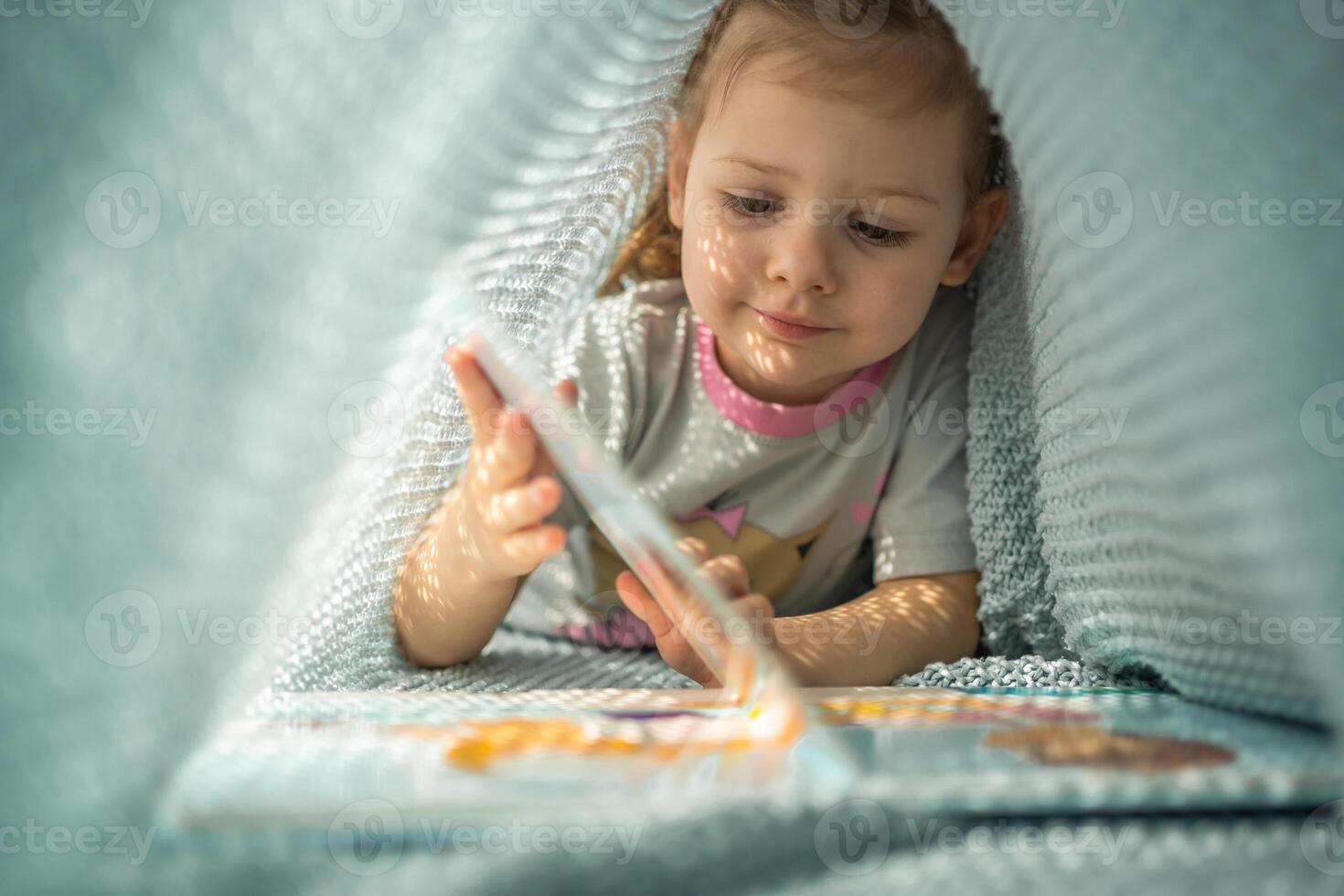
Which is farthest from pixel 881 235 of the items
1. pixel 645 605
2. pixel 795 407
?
pixel 645 605

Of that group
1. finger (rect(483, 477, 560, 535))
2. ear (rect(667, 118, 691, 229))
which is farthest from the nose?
finger (rect(483, 477, 560, 535))

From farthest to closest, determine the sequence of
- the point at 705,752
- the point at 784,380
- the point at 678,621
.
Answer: the point at 784,380 < the point at 678,621 < the point at 705,752

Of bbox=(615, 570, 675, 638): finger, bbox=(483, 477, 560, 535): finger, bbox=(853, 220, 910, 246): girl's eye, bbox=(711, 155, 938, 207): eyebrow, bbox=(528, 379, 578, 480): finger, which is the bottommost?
bbox=(615, 570, 675, 638): finger

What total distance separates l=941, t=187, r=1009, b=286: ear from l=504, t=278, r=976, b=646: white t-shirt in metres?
0.06

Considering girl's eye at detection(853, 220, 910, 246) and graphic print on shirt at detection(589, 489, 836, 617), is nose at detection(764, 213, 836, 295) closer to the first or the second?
girl's eye at detection(853, 220, 910, 246)

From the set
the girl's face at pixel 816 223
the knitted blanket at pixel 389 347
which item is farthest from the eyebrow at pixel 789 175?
the knitted blanket at pixel 389 347

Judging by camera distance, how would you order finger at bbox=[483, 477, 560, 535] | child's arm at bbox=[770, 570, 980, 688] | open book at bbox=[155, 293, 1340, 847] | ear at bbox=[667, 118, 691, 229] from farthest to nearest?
ear at bbox=[667, 118, 691, 229], child's arm at bbox=[770, 570, 980, 688], finger at bbox=[483, 477, 560, 535], open book at bbox=[155, 293, 1340, 847]

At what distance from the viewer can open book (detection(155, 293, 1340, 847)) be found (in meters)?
0.41

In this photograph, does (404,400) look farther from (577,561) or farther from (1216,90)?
(1216,90)

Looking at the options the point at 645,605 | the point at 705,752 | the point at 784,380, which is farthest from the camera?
the point at 784,380

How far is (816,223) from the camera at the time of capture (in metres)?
0.74

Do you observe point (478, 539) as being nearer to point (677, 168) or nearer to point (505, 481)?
point (505, 481)

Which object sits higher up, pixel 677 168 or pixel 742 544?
pixel 677 168

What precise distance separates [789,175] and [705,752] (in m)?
0.40
